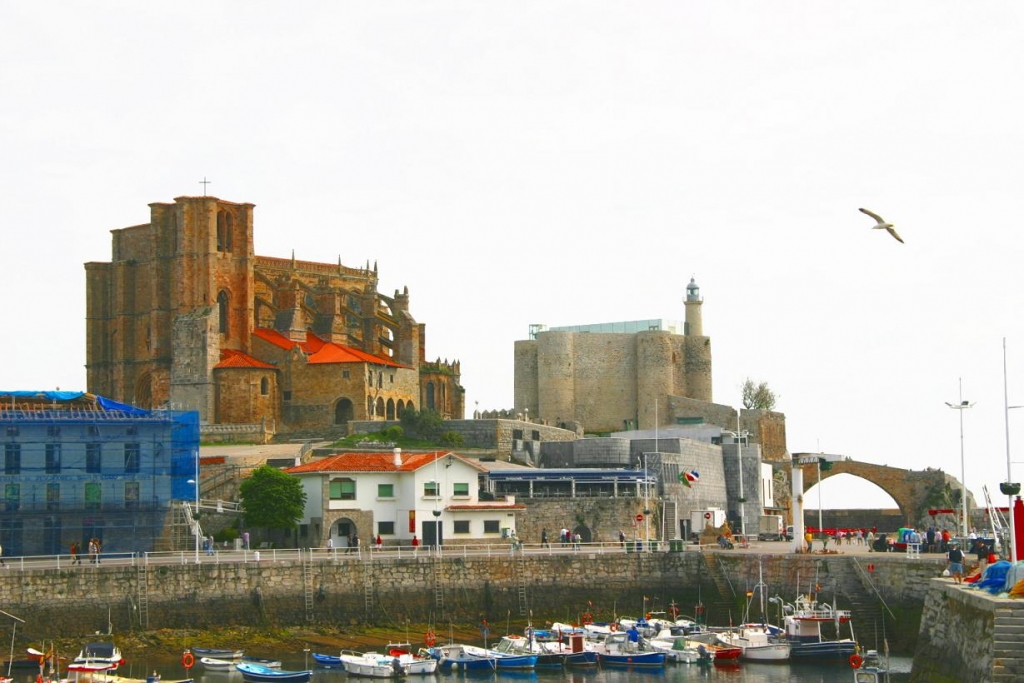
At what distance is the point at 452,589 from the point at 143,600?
1034cm

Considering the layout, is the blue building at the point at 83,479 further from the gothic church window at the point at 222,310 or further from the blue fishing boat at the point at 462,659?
the gothic church window at the point at 222,310

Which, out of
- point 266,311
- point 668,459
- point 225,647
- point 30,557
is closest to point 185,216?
point 266,311

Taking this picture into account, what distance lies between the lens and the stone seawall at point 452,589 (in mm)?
50688

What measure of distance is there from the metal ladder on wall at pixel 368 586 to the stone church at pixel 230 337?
108 ft

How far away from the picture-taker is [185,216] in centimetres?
9125

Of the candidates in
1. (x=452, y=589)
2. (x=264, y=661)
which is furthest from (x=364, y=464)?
(x=264, y=661)

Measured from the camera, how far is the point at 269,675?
45094mm

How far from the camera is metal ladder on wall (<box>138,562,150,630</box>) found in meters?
51.0

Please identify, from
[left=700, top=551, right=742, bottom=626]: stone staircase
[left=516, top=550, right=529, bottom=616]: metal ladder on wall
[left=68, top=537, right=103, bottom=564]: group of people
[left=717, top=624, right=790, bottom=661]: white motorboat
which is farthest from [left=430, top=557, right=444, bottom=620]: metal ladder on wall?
[left=68, top=537, right=103, bottom=564]: group of people

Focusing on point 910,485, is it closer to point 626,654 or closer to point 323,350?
point 323,350

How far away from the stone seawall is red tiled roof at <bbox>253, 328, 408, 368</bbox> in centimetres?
3320

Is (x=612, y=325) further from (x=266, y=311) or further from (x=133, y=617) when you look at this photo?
(x=133, y=617)

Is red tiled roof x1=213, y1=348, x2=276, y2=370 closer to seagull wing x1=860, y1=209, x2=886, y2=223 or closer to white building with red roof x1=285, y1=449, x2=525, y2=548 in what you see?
white building with red roof x1=285, y1=449, x2=525, y2=548

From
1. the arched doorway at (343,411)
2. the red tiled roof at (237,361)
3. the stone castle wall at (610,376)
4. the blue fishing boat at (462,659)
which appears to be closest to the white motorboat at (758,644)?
the blue fishing boat at (462,659)
